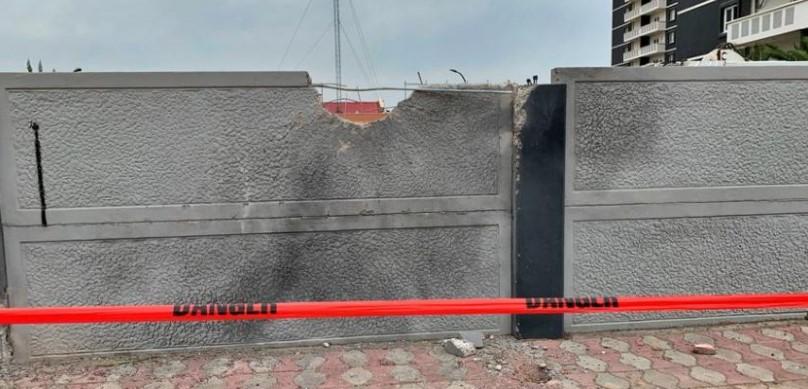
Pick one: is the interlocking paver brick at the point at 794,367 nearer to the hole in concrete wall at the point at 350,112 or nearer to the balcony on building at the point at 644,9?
the hole in concrete wall at the point at 350,112

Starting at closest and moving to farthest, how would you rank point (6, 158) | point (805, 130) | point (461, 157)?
point (6, 158)
point (461, 157)
point (805, 130)

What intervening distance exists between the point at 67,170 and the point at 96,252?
53 centimetres

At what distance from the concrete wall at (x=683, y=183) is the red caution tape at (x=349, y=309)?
68 centimetres

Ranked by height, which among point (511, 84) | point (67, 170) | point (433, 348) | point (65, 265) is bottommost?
point (433, 348)

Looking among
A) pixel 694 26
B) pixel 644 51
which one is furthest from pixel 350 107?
pixel 644 51

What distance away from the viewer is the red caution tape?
2.40 metres

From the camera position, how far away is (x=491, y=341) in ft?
11.0

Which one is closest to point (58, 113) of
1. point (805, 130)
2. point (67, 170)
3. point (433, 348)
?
point (67, 170)

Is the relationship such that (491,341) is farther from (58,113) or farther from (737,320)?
(58,113)

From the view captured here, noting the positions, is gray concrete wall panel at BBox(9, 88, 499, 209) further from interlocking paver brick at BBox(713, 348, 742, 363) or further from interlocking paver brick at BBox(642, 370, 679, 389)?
interlocking paver brick at BBox(713, 348, 742, 363)

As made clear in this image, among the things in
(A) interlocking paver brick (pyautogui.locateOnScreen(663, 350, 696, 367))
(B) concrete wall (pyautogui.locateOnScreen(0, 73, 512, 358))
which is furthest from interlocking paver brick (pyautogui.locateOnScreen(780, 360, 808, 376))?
(B) concrete wall (pyautogui.locateOnScreen(0, 73, 512, 358))

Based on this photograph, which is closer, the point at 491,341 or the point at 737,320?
the point at 491,341

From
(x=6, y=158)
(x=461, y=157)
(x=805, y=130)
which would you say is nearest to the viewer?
(x=6, y=158)

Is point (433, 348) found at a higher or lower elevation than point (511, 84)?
lower
